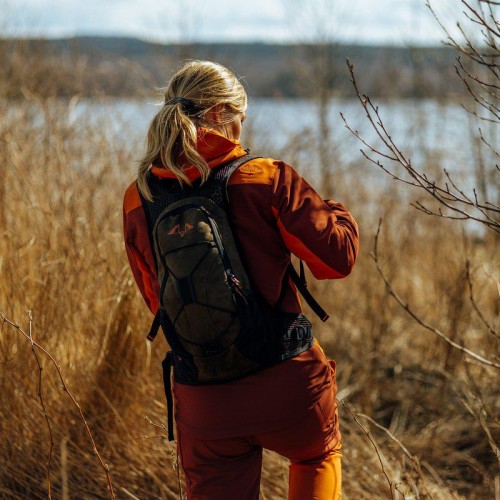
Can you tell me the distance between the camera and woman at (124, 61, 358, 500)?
5.90 feet

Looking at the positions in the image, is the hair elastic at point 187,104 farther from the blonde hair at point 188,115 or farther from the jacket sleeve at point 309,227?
the jacket sleeve at point 309,227

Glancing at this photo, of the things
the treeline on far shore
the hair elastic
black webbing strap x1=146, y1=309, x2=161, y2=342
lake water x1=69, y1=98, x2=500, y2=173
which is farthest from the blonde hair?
the treeline on far shore

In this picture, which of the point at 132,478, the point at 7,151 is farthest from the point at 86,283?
the point at 7,151

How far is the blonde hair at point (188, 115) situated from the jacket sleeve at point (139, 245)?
7cm

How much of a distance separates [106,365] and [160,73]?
8667 millimetres

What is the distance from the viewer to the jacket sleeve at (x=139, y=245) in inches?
75.4

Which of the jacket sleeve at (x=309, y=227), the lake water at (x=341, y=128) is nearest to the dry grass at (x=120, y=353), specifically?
the lake water at (x=341, y=128)

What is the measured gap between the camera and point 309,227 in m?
1.77

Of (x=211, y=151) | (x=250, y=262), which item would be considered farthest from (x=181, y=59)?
(x=250, y=262)

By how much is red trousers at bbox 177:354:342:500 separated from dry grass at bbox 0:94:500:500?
0.68 ft

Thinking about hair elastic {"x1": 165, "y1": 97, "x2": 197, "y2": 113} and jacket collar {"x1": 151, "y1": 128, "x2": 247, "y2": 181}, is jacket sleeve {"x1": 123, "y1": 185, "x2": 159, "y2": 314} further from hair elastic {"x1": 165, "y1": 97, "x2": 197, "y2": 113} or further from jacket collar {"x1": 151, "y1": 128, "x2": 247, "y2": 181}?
hair elastic {"x1": 165, "y1": 97, "x2": 197, "y2": 113}

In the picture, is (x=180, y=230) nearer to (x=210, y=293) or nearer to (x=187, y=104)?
(x=210, y=293)

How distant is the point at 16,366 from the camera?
9.58 ft

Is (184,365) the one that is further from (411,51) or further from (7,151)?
(411,51)
